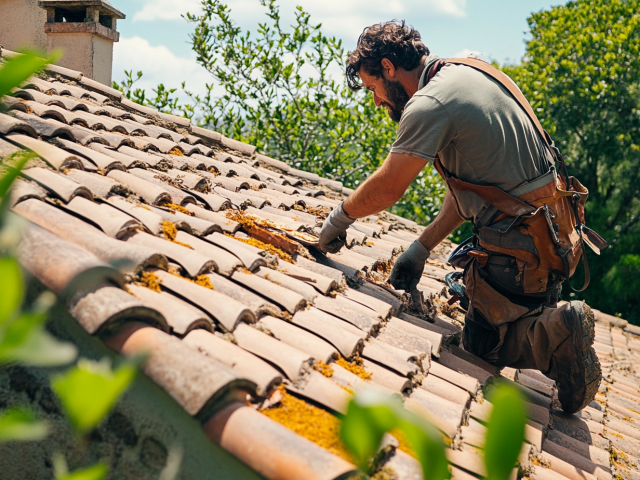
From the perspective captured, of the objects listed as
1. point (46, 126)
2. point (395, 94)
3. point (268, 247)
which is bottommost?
point (268, 247)

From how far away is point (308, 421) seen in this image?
1407 millimetres

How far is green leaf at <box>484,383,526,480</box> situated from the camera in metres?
0.38

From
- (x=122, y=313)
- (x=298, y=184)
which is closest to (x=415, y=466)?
(x=122, y=313)

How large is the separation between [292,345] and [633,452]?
1949 millimetres

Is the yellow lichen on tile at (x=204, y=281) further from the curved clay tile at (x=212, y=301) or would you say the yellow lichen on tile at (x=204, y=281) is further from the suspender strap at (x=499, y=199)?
the suspender strap at (x=499, y=199)

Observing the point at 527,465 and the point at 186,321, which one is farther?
the point at 527,465

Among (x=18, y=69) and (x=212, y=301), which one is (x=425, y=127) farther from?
(x=18, y=69)

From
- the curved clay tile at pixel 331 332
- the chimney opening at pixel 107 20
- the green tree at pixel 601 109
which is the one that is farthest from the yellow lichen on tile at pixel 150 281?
the green tree at pixel 601 109

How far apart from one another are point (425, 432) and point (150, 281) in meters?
1.42

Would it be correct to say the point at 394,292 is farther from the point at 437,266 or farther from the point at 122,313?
the point at 122,313

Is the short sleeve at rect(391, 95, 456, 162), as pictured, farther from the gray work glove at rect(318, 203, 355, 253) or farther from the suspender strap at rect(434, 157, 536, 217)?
the gray work glove at rect(318, 203, 355, 253)

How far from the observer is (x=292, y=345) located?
1.75 meters

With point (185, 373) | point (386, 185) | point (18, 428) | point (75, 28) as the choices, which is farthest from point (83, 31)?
point (18, 428)

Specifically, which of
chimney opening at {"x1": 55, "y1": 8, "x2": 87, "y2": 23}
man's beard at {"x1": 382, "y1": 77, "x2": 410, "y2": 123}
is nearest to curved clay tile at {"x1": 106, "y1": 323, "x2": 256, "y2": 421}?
man's beard at {"x1": 382, "y1": 77, "x2": 410, "y2": 123}
